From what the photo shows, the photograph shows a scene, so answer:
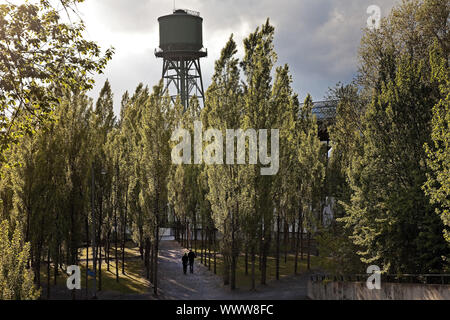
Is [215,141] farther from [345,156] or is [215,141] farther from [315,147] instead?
[345,156]

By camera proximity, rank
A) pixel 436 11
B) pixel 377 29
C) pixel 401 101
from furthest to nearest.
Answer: pixel 377 29 → pixel 436 11 → pixel 401 101

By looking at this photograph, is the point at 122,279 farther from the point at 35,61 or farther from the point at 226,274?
the point at 35,61

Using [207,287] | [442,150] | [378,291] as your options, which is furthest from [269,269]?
[442,150]

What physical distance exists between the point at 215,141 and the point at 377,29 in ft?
49.0

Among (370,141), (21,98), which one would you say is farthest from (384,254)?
(21,98)

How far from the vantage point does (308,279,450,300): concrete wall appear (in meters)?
15.4

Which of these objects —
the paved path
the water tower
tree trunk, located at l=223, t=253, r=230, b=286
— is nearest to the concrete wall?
the paved path

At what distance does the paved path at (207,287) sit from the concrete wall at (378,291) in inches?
96.1

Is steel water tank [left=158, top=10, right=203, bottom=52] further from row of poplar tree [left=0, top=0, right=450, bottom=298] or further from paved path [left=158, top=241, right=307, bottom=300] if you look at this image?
paved path [left=158, top=241, right=307, bottom=300]

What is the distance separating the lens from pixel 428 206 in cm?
1842

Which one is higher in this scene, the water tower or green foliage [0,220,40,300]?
the water tower

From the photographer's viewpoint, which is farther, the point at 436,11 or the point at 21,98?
the point at 436,11

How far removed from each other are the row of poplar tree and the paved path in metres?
1.09
